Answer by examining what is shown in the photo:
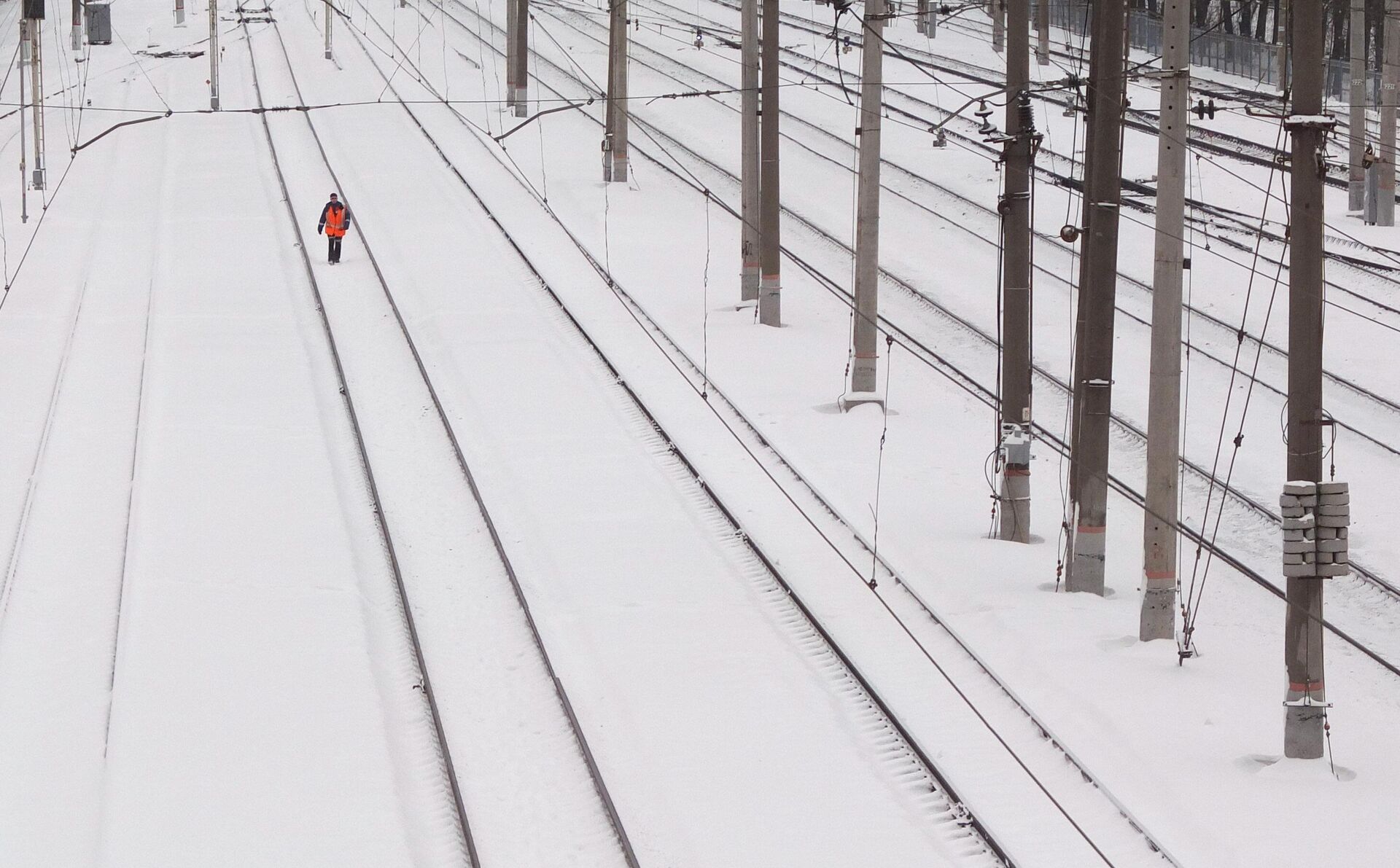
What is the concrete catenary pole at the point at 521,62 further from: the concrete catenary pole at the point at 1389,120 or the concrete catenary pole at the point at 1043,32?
the concrete catenary pole at the point at 1389,120

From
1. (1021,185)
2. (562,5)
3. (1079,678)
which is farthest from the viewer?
(562,5)

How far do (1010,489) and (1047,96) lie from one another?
29.8m

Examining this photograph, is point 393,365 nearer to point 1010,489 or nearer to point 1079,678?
point 1010,489

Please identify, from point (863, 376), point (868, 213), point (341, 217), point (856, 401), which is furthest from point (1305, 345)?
point (341, 217)

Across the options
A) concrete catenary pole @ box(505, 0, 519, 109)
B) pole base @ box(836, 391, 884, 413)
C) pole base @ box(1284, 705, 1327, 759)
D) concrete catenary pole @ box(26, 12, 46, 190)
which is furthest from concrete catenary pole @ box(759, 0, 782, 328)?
concrete catenary pole @ box(505, 0, 519, 109)

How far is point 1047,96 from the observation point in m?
44.3

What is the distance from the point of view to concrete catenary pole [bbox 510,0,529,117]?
42.5m

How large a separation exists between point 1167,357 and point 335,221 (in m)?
18.3

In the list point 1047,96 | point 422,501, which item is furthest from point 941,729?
point 1047,96

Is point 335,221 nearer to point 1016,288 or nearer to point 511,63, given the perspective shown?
point 1016,288

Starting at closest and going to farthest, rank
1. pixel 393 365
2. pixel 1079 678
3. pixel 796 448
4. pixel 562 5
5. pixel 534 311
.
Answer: pixel 1079 678 < pixel 796 448 < pixel 393 365 < pixel 534 311 < pixel 562 5

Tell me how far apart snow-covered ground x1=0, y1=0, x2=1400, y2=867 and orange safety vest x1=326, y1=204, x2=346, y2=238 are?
99 cm

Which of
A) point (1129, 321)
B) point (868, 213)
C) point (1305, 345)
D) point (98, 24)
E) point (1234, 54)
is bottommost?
point (1129, 321)

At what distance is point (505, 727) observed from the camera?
41.4 ft
